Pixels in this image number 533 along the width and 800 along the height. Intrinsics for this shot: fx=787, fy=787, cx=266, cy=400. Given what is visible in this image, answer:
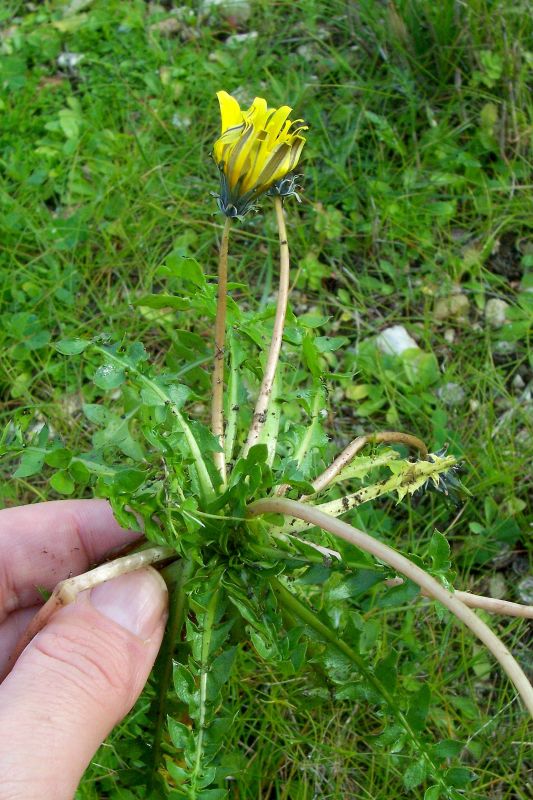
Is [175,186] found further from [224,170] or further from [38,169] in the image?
[224,170]

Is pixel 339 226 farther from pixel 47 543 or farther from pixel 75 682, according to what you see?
pixel 75 682

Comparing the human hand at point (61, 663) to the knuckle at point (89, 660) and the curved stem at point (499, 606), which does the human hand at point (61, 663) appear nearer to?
the knuckle at point (89, 660)

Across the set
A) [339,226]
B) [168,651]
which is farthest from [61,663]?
[339,226]

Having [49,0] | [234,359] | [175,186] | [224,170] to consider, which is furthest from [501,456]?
[49,0]

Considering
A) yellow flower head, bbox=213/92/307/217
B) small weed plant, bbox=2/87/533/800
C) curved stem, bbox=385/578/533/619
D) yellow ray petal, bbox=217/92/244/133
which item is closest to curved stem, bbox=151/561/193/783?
small weed plant, bbox=2/87/533/800

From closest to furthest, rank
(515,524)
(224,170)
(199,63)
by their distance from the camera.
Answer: (224,170) < (515,524) < (199,63)

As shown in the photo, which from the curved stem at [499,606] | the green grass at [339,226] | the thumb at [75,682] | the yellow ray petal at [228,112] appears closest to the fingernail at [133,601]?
the thumb at [75,682]

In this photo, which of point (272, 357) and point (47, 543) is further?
point (47, 543)
